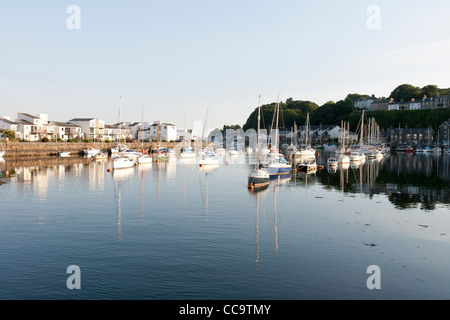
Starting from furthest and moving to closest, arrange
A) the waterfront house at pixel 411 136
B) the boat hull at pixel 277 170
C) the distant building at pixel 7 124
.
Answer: the waterfront house at pixel 411 136
the distant building at pixel 7 124
the boat hull at pixel 277 170

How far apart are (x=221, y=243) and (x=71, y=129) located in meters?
137

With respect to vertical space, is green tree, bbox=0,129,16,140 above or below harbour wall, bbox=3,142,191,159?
above

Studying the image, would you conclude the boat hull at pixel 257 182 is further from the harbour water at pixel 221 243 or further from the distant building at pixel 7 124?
the distant building at pixel 7 124

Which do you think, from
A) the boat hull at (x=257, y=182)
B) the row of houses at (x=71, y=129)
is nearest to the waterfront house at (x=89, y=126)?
the row of houses at (x=71, y=129)

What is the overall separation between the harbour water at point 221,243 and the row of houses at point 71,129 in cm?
6823

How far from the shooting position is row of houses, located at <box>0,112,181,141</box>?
124325mm

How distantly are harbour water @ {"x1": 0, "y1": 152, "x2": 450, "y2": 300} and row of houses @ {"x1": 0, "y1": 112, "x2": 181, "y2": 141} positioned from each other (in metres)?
68.2

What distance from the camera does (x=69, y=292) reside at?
55.5 ft

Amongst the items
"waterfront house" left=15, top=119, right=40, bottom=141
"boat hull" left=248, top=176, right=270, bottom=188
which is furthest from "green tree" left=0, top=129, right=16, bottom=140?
"boat hull" left=248, top=176, right=270, bottom=188

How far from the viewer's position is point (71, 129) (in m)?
146

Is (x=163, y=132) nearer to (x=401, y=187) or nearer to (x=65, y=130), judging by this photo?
(x=65, y=130)

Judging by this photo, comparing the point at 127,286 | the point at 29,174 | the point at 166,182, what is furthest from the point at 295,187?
the point at 29,174

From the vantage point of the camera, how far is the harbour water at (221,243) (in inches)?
691

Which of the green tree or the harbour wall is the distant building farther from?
the harbour wall
